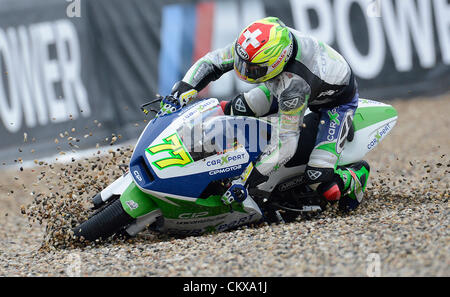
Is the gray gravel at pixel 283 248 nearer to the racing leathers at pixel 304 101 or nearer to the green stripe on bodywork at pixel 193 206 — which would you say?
the green stripe on bodywork at pixel 193 206

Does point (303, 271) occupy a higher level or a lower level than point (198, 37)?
lower

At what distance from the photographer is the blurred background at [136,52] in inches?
377

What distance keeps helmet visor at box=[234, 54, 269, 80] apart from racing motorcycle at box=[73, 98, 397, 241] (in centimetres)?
36

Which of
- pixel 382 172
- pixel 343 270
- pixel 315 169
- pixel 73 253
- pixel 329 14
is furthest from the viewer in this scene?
pixel 329 14

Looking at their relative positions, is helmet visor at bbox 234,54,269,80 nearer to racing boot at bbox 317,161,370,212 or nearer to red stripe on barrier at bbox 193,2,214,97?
racing boot at bbox 317,161,370,212

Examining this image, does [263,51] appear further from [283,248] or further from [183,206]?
[283,248]

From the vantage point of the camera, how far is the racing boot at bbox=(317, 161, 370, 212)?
17.0 ft

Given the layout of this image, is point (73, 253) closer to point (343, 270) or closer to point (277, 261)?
point (277, 261)

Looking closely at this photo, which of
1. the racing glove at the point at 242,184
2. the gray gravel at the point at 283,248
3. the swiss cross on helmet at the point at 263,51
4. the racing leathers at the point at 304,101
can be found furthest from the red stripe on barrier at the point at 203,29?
the racing glove at the point at 242,184

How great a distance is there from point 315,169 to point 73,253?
6.26ft

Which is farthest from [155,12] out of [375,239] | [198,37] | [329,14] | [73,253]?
[375,239]

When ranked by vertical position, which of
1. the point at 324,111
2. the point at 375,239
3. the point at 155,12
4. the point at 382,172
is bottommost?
the point at 382,172

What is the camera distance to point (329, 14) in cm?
1099

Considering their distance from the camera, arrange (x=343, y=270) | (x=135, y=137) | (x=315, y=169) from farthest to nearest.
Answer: (x=135, y=137) → (x=315, y=169) → (x=343, y=270)
